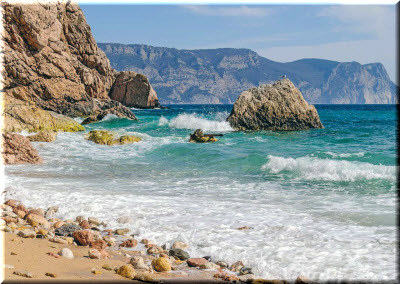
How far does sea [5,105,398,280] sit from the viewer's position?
4645 mm

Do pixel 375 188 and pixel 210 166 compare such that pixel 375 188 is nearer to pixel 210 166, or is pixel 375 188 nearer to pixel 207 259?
pixel 210 166

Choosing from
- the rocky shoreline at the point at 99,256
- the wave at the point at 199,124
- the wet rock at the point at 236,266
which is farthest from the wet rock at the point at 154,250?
the wave at the point at 199,124

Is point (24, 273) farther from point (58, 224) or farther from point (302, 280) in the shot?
point (302, 280)

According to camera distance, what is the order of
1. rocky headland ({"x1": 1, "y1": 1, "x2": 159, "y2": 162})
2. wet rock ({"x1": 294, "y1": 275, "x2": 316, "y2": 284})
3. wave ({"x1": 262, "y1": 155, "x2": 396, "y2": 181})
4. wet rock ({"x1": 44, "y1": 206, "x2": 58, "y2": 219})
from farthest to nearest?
1. rocky headland ({"x1": 1, "y1": 1, "x2": 159, "y2": 162})
2. wave ({"x1": 262, "y1": 155, "x2": 396, "y2": 181})
3. wet rock ({"x1": 44, "y1": 206, "x2": 58, "y2": 219})
4. wet rock ({"x1": 294, "y1": 275, "x2": 316, "y2": 284})

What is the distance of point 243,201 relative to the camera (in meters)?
7.57

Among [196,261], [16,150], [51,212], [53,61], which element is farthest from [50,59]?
A: [196,261]

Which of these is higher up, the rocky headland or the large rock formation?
the rocky headland

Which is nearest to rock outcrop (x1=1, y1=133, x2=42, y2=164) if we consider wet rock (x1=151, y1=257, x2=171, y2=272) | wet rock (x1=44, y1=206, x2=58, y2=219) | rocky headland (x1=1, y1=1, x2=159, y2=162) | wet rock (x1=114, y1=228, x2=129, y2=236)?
wet rock (x1=44, y1=206, x2=58, y2=219)

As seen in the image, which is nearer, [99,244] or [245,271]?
[245,271]

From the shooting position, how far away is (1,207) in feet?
21.0

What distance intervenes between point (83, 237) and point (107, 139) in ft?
43.3

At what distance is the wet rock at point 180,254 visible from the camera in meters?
4.70

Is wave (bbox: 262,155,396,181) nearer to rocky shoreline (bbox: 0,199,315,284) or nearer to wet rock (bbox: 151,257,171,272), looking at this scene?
rocky shoreline (bbox: 0,199,315,284)

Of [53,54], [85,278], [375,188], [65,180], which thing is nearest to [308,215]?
[375,188]
